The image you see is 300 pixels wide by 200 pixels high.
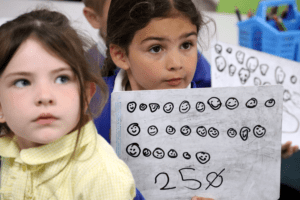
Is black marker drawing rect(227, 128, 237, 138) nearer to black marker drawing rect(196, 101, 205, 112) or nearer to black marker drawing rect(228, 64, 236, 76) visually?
black marker drawing rect(196, 101, 205, 112)

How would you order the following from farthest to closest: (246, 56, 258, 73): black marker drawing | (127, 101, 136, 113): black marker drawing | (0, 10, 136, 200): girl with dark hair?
(246, 56, 258, 73): black marker drawing → (127, 101, 136, 113): black marker drawing → (0, 10, 136, 200): girl with dark hair

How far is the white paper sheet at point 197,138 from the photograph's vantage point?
65 centimetres

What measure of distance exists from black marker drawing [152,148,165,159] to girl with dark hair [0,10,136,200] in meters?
0.13

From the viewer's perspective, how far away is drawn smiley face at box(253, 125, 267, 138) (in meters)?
0.67

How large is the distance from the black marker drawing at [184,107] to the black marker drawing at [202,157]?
11cm

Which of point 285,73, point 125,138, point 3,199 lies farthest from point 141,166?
point 285,73

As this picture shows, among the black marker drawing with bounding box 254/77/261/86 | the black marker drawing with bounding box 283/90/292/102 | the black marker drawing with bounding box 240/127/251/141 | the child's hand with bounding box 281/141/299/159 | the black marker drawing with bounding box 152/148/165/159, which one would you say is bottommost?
the child's hand with bounding box 281/141/299/159

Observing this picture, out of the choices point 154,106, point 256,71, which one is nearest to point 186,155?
point 154,106

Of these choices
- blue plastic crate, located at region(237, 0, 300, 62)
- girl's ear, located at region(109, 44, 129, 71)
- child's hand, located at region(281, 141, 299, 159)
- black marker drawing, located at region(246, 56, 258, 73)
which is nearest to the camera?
girl's ear, located at region(109, 44, 129, 71)

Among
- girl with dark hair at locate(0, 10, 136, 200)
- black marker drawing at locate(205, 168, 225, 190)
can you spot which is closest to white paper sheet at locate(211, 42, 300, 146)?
black marker drawing at locate(205, 168, 225, 190)

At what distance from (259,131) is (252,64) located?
384mm

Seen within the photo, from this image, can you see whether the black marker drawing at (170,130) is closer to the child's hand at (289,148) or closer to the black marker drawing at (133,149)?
the black marker drawing at (133,149)

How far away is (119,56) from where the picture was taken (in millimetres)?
770

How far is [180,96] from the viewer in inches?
25.6
